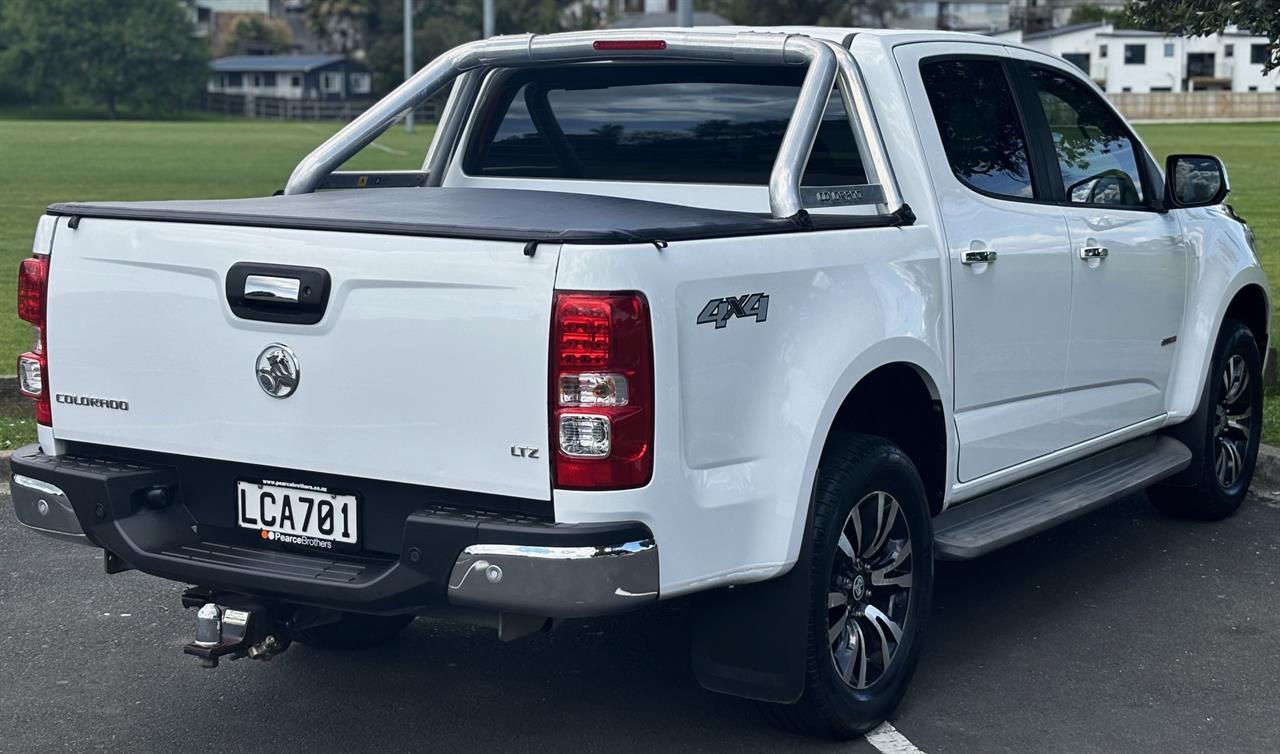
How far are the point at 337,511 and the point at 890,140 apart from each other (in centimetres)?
202

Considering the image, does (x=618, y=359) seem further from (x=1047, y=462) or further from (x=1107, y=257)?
(x=1107, y=257)

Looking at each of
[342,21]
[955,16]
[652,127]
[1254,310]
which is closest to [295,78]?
[342,21]

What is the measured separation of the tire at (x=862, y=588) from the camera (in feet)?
14.8

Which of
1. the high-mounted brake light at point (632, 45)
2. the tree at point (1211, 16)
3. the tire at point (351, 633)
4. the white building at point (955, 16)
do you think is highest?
the white building at point (955, 16)

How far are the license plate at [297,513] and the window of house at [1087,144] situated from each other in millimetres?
2932

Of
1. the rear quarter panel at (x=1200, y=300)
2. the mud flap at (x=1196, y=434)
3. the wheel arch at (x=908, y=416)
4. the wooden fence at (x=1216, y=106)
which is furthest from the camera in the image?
the wooden fence at (x=1216, y=106)

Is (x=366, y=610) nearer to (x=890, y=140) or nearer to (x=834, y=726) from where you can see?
(x=834, y=726)

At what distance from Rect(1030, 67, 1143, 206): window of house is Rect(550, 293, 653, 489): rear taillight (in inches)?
103

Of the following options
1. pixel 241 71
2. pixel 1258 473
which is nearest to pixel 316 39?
pixel 241 71

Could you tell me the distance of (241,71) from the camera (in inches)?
4727

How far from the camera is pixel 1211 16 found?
977 cm

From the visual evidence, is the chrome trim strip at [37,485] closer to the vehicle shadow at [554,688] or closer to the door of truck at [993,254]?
the vehicle shadow at [554,688]

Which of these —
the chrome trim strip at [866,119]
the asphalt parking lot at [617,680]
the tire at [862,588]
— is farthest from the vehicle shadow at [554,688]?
the chrome trim strip at [866,119]

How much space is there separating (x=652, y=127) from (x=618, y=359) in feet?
6.30
